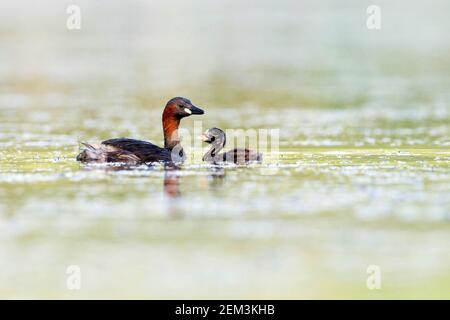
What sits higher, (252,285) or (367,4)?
(367,4)

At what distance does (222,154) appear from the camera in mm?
14953

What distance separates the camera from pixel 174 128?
15.7 m

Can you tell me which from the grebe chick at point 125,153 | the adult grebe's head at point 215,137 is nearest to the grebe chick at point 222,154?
the adult grebe's head at point 215,137

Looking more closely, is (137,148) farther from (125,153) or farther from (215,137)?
(215,137)

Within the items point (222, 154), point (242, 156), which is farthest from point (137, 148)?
point (242, 156)

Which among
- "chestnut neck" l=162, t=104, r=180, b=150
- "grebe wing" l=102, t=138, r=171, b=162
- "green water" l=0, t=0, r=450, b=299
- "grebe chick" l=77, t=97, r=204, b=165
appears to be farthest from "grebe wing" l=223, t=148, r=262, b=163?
"chestnut neck" l=162, t=104, r=180, b=150

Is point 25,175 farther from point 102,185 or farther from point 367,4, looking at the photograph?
point 367,4

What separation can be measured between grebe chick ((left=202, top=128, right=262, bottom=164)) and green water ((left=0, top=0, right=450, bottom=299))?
0.36 m

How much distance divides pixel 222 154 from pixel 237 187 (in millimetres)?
2404

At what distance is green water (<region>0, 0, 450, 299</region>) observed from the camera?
910 cm

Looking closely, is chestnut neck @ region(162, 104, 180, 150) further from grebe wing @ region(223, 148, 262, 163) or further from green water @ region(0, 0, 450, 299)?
grebe wing @ region(223, 148, 262, 163)

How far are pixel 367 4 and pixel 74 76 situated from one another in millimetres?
30801

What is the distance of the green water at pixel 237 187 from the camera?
910 cm

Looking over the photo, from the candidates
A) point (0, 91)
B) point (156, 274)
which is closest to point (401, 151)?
point (156, 274)
